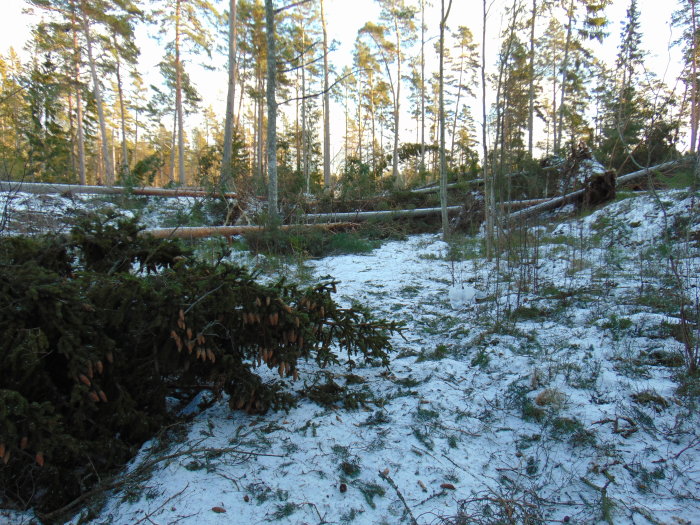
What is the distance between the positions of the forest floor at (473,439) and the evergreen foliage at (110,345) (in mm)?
150

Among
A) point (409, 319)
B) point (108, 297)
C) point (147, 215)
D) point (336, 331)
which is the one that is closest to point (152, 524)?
point (108, 297)

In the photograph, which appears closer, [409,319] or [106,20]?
[409,319]

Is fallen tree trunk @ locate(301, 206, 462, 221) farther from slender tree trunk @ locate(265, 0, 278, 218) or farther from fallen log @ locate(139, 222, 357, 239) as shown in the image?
slender tree trunk @ locate(265, 0, 278, 218)

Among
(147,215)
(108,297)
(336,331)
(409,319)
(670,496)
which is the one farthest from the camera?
(147,215)

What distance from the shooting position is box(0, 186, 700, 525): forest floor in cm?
142

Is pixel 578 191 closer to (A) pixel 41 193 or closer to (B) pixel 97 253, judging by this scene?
(B) pixel 97 253

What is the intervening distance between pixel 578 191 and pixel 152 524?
349 inches

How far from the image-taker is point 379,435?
1.88 meters

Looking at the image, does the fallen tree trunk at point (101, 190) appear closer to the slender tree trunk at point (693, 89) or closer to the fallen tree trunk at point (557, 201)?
the fallen tree trunk at point (557, 201)

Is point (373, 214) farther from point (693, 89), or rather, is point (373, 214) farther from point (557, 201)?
point (693, 89)

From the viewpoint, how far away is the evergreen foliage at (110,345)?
56.0 inches

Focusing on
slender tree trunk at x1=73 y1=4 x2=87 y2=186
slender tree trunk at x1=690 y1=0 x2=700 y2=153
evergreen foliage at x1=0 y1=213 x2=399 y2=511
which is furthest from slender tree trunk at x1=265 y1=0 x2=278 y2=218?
slender tree trunk at x1=73 y1=4 x2=87 y2=186

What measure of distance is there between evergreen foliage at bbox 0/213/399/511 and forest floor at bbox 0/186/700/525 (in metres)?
0.15

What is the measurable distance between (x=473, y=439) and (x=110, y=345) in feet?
6.03
